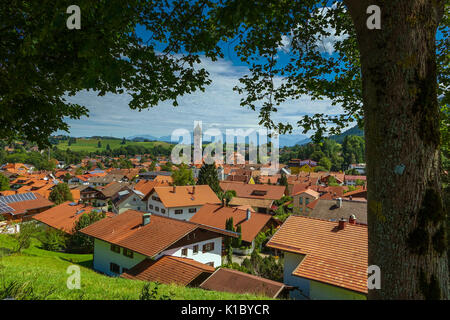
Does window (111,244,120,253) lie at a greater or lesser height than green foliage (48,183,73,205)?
greater

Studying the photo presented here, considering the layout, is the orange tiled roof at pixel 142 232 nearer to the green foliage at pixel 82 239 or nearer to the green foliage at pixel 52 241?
the green foliage at pixel 82 239

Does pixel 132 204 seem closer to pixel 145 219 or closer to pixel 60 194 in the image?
pixel 60 194

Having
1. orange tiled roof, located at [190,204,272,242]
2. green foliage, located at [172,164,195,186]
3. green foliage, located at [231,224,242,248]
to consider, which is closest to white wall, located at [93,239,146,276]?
green foliage, located at [231,224,242,248]

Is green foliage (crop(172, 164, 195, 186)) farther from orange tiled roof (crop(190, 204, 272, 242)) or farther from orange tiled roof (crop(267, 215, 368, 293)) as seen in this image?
orange tiled roof (crop(267, 215, 368, 293))

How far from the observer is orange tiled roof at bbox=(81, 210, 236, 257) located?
1816 centimetres

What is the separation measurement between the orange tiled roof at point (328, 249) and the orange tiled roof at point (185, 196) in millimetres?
26736

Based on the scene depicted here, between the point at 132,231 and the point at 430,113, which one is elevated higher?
the point at 430,113

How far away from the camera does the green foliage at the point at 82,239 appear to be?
96.2ft

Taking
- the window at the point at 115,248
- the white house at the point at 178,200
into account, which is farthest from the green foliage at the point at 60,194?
the window at the point at 115,248

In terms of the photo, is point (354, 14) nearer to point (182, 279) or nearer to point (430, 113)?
point (430, 113)

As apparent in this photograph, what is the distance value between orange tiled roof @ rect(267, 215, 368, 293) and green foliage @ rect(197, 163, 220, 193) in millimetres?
37904

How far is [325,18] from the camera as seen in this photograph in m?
6.21
